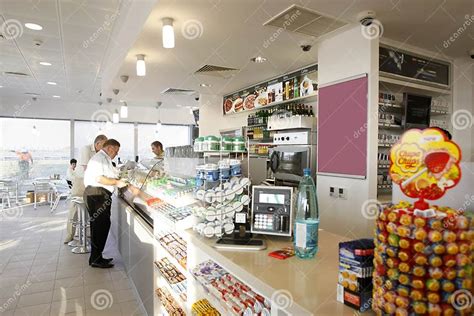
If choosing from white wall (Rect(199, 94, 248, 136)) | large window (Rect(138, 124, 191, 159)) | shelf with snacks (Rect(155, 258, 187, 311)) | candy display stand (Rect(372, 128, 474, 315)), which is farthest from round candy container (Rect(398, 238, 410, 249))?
large window (Rect(138, 124, 191, 159))

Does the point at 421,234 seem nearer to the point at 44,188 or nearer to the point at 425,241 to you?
the point at 425,241

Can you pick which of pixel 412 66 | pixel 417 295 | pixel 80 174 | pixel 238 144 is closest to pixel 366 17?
pixel 412 66

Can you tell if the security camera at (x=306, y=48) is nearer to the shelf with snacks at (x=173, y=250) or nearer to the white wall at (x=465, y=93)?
the white wall at (x=465, y=93)

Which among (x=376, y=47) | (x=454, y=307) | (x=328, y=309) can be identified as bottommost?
(x=328, y=309)

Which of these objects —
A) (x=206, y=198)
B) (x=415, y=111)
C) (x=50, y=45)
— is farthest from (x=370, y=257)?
(x=50, y=45)

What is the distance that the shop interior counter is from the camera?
1.10 meters

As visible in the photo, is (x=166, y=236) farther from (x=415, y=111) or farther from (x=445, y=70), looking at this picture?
(x=445, y=70)

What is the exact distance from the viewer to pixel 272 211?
1.81 m

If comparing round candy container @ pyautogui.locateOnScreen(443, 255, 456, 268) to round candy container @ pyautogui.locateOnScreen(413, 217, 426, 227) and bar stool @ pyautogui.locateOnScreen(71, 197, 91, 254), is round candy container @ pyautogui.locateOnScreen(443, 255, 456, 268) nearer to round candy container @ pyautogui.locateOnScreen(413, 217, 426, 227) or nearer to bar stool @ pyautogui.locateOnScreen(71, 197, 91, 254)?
round candy container @ pyautogui.locateOnScreen(413, 217, 426, 227)

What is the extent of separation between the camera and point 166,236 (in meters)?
2.73

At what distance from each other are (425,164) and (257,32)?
2.94 metres

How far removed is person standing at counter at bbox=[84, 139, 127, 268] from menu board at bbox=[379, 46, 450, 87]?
3.55 m

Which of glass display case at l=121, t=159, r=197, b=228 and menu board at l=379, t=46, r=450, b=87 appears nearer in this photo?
glass display case at l=121, t=159, r=197, b=228

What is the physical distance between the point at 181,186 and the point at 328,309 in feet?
6.82
